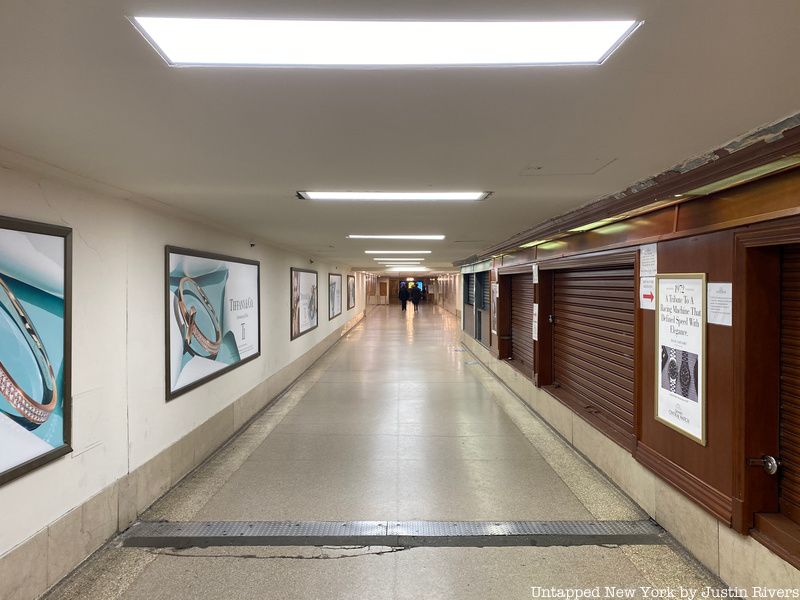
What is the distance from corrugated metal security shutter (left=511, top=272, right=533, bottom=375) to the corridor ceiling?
4042 millimetres

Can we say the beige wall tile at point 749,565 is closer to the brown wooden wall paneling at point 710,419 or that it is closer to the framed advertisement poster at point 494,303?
the brown wooden wall paneling at point 710,419

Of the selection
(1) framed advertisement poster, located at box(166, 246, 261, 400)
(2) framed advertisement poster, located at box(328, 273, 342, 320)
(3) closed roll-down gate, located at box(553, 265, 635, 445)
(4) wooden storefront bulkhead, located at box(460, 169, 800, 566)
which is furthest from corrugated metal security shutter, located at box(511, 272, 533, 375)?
(2) framed advertisement poster, located at box(328, 273, 342, 320)

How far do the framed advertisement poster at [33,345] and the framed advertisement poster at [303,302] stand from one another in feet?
18.1

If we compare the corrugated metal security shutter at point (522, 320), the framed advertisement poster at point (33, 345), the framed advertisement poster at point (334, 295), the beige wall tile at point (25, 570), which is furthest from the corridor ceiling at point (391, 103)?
the framed advertisement poster at point (334, 295)

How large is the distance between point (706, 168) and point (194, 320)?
14.2 feet

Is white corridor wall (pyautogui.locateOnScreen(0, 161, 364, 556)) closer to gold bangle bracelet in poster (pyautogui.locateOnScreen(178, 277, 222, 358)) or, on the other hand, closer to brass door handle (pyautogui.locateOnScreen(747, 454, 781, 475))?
gold bangle bracelet in poster (pyautogui.locateOnScreen(178, 277, 222, 358))

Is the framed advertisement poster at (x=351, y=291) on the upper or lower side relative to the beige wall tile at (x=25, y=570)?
upper

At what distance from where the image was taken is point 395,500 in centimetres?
348

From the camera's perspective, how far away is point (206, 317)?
14.9 ft

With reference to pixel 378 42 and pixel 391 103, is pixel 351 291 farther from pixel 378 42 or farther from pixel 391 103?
pixel 378 42

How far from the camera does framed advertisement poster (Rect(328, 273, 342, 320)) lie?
41.1ft

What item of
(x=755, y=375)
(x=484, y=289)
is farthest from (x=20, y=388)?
(x=484, y=289)

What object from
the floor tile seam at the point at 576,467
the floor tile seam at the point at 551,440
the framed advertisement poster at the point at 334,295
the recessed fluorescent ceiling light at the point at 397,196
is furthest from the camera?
the framed advertisement poster at the point at 334,295

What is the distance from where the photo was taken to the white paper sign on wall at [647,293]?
311cm
